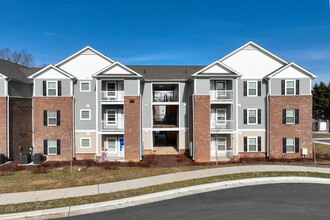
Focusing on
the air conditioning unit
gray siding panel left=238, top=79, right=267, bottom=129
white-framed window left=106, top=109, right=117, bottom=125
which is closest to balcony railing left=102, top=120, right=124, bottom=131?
white-framed window left=106, top=109, right=117, bottom=125

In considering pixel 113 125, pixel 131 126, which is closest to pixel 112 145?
pixel 113 125

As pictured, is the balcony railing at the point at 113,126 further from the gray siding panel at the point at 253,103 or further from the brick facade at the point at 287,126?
the brick facade at the point at 287,126

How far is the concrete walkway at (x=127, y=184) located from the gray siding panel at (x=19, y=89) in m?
11.2

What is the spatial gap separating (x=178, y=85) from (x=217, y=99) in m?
4.07

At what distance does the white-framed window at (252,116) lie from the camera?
61.6ft

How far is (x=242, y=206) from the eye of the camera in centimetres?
833

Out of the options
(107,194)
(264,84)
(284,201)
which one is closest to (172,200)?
(107,194)

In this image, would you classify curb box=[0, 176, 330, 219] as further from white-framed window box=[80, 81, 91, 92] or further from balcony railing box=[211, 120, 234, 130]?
white-framed window box=[80, 81, 91, 92]

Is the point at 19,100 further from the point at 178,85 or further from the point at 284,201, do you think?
the point at 284,201

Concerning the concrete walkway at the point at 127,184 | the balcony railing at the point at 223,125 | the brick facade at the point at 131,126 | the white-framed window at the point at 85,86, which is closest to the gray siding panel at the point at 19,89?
the white-framed window at the point at 85,86

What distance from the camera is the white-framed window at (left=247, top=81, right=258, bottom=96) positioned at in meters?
18.7

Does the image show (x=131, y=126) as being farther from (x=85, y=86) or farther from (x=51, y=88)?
(x=51, y=88)

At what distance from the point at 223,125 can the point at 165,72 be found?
7.67m

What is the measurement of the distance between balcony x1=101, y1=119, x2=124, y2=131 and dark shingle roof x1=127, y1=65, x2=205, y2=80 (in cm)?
489
